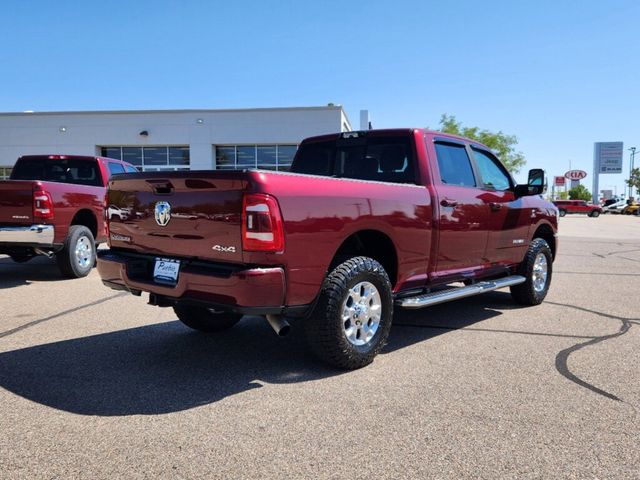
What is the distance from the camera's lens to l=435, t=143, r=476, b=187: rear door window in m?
5.05

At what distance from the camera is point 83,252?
828cm

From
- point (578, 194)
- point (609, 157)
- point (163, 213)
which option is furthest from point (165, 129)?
point (578, 194)

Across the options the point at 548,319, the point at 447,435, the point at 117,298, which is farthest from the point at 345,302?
the point at 117,298

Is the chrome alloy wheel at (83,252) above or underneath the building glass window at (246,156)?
underneath

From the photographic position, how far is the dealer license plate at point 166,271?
369cm

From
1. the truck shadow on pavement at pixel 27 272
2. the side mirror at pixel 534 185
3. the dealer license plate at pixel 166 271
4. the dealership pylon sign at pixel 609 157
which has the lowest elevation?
the truck shadow on pavement at pixel 27 272

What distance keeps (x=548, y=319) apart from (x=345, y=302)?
10.2ft

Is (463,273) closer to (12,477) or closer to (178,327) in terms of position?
(178,327)

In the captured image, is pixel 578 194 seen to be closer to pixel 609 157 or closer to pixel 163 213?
pixel 609 157

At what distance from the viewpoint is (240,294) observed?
3.29 m

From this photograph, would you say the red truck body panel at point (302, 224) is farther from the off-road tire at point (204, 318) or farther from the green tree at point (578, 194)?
the green tree at point (578, 194)

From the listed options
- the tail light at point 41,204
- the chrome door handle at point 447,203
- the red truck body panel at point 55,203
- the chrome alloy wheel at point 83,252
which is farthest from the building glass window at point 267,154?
the chrome door handle at point 447,203

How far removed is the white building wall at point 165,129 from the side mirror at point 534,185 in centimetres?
2292

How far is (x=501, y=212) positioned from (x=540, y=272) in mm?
1455
